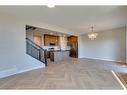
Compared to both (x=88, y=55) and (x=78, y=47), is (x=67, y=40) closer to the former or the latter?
(x=78, y=47)

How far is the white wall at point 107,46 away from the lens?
24.2 ft

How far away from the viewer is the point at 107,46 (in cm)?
820

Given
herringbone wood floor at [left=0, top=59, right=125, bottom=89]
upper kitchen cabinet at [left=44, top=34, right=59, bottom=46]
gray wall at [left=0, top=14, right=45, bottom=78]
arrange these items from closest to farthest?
1. herringbone wood floor at [left=0, top=59, right=125, bottom=89]
2. gray wall at [left=0, top=14, right=45, bottom=78]
3. upper kitchen cabinet at [left=44, top=34, right=59, bottom=46]

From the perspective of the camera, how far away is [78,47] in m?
10.2

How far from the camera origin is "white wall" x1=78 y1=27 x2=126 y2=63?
739cm

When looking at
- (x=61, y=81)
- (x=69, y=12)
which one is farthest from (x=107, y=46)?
(x=61, y=81)

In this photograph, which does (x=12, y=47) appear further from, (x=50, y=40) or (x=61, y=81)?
(x=50, y=40)

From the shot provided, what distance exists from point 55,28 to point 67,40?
19.8ft

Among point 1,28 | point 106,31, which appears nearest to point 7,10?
point 1,28

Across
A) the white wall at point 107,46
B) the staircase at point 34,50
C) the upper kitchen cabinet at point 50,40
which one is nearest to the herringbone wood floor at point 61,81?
the staircase at point 34,50

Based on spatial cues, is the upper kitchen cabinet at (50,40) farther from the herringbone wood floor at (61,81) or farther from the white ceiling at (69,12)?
the herringbone wood floor at (61,81)

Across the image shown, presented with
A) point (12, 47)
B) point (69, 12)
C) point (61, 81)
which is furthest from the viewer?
point (12, 47)

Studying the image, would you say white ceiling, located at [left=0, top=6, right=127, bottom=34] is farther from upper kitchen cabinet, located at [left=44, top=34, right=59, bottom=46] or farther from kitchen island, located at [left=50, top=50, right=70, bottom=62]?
upper kitchen cabinet, located at [left=44, top=34, right=59, bottom=46]

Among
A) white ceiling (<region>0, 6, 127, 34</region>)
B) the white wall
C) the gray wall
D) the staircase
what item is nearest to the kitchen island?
the staircase
